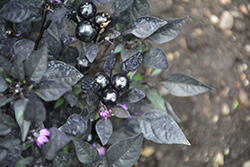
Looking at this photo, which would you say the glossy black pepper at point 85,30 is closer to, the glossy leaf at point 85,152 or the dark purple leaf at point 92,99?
the dark purple leaf at point 92,99

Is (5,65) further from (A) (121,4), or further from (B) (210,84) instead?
(B) (210,84)

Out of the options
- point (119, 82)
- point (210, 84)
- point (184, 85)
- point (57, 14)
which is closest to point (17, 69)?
point (57, 14)

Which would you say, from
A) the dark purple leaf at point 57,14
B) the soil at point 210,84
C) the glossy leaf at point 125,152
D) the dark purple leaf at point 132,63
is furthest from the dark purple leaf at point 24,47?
the soil at point 210,84

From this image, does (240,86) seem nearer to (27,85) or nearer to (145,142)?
(145,142)

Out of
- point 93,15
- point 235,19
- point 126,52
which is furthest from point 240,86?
point 93,15

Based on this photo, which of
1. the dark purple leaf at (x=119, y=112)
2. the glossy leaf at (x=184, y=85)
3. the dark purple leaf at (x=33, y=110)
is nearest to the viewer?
the dark purple leaf at (x=33, y=110)

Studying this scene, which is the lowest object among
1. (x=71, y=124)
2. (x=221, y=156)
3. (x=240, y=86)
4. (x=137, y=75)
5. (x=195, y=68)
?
(x=221, y=156)
